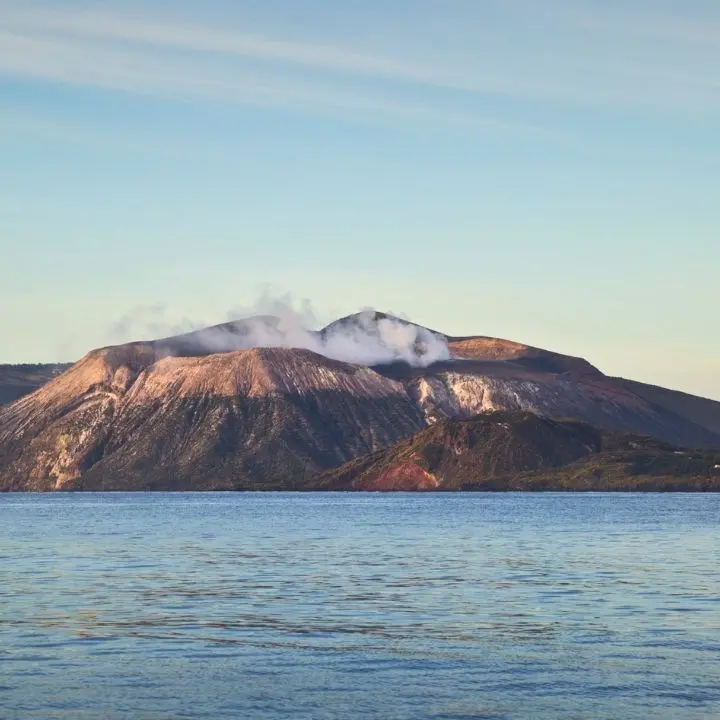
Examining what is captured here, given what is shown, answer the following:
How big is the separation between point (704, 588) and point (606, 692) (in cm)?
3522

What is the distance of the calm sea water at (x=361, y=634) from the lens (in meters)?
44.9

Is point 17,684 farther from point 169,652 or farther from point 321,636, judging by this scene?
point 321,636

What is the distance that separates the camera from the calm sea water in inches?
1768

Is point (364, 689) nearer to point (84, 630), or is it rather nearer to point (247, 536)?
point (84, 630)

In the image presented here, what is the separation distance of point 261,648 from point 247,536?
95.3m

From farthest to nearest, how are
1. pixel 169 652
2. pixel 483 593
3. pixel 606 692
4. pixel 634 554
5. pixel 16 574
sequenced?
pixel 634 554 → pixel 16 574 → pixel 483 593 → pixel 169 652 → pixel 606 692

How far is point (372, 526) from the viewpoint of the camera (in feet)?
591

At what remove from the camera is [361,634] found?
196ft

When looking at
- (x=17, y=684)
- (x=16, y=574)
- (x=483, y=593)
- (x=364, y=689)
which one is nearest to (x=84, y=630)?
(x=17, y=684)

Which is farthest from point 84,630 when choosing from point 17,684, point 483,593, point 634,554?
point 634,554

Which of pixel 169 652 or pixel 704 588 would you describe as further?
pixel 704 588

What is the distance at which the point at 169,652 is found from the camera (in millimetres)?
55031

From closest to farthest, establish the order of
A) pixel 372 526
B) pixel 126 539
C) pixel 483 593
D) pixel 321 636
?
pixel 321 636
pixel 483 593
pixel 126 539
pixel 372 526

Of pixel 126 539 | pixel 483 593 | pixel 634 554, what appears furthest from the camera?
pixel 126 539
